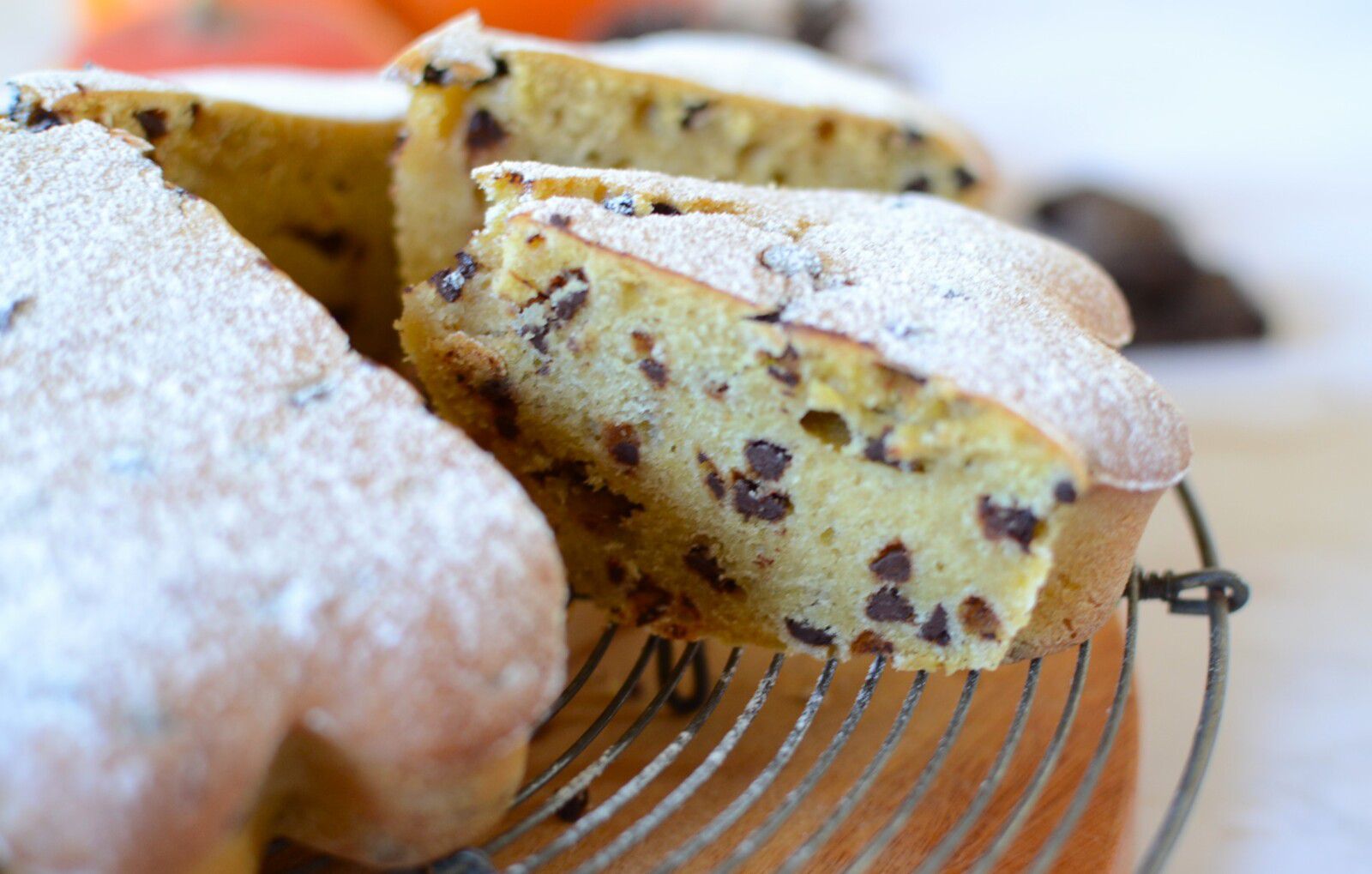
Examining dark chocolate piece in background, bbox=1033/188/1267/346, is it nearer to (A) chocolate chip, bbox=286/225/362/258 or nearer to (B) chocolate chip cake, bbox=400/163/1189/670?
(B) chocolate chip cake, bbox=400/163/1189/670

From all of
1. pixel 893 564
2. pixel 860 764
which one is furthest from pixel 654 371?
pixel 860 764

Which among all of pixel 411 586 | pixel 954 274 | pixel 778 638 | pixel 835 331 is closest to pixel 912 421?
pixel 835 331

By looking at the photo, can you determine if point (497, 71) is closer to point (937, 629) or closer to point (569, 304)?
point (569, 304)

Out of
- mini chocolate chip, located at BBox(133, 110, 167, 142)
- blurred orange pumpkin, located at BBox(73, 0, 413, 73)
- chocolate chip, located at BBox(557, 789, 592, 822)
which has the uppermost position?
blurred orange pumpkin, located at BBox(73, 0, 413, 73)

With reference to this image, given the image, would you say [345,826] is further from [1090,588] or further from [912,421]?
[1090,588]

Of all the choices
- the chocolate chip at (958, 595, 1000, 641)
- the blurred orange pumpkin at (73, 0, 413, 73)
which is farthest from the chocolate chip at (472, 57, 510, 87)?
the blurred orange pumpkin at (73, 0, 413, 73)

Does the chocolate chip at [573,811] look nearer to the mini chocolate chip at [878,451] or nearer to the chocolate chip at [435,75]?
the mini chocolate chip at [878,451]
